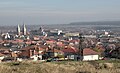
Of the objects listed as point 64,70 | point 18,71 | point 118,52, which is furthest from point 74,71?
point 118,52

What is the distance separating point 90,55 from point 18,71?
27.5 meters

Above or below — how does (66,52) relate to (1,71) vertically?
below

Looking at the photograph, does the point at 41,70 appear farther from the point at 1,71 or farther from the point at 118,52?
the point at 118,52

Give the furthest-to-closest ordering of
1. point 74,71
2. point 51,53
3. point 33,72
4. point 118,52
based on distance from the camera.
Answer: point 51,53 → point 118,52 → point 74,71 → point 33,72

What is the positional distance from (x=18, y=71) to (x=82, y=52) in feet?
87.4

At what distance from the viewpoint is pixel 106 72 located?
33.4 feet

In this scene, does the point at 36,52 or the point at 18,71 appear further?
the point at 36,52

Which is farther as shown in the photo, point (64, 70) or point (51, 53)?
point (51, 53)

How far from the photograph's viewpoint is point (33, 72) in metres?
10.1

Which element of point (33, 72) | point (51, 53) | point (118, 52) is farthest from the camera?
point (51, 53)

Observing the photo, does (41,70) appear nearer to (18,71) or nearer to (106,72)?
(18,71)

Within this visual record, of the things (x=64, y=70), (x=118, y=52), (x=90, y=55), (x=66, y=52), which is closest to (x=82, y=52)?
(x=90, y=55)

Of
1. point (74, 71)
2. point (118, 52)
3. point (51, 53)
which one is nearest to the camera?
point (74, 71)

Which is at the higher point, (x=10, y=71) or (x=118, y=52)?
(x=10, y=71)
